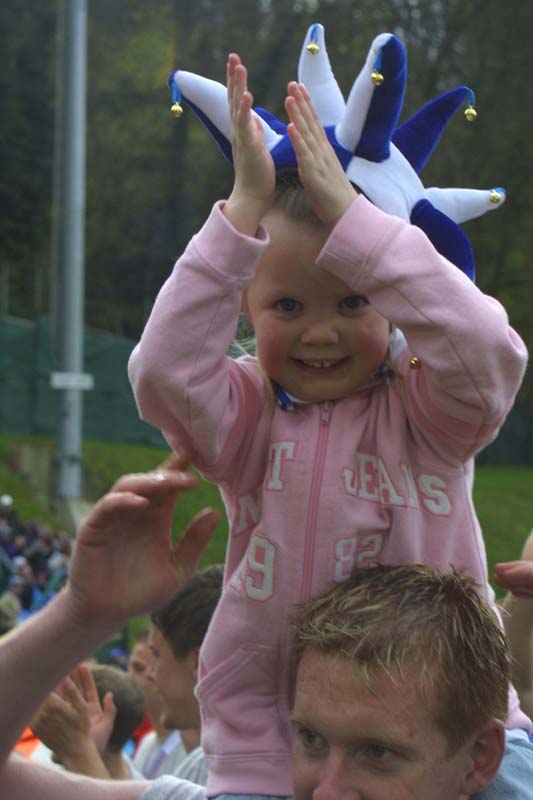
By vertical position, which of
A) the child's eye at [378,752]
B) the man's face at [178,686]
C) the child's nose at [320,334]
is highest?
the child's nose at [320,334]

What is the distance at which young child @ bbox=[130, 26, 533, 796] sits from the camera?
2033 millimetres

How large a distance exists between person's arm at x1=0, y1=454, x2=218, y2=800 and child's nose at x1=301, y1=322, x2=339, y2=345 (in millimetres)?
308

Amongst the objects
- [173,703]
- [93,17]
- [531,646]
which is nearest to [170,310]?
[531,646]

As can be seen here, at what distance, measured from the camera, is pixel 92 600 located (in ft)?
7.13

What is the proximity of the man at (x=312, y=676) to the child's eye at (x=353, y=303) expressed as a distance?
0.40 m

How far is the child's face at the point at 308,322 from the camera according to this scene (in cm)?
217

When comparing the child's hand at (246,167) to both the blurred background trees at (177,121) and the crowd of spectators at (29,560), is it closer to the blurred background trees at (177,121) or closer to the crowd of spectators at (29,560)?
the crowd of spectators at (29,560)

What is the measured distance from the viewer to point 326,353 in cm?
221

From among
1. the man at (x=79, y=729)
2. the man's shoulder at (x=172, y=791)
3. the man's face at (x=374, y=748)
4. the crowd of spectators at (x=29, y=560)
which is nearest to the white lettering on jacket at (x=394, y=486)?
the man's face at (x=374, y=748)

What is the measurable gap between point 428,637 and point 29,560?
12.9m

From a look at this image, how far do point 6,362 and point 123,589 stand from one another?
73.2ft

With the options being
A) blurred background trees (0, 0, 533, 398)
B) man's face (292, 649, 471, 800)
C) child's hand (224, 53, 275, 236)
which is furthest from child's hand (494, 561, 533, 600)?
blurred background trees (0, 0, 533, 398)

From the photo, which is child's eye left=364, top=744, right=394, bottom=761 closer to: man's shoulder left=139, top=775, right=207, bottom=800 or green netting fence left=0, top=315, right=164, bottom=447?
man's shoulder left=139, top=775, right=207, bottom=800

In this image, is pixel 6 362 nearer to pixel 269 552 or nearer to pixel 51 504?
pixel 51 504
